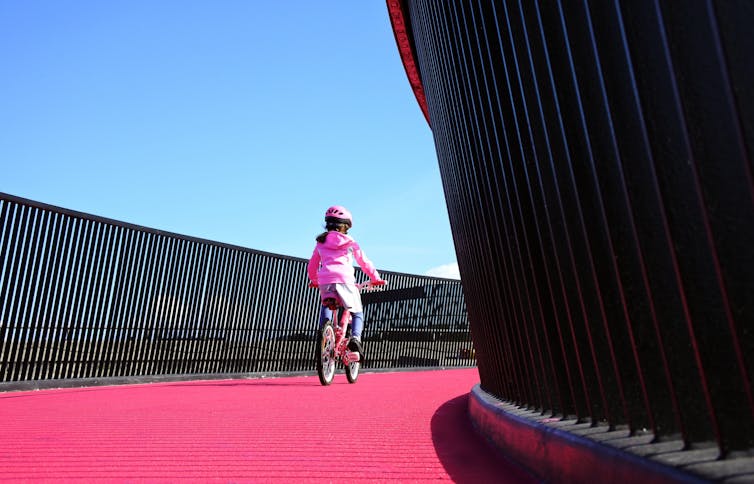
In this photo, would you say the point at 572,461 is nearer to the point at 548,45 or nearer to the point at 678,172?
the point at 678,172

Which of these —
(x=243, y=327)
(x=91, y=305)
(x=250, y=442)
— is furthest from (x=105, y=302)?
(x=250, y=442)

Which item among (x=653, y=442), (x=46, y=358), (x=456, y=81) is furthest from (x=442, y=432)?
(x=46, y=358)

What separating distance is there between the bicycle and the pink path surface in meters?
1.87

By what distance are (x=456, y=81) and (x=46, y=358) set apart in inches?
294

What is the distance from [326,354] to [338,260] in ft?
3.98

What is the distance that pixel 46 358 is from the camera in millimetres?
9016

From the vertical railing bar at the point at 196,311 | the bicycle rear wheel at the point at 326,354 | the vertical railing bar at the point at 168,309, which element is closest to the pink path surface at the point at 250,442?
the bicycle rear wheel at the point at 326,354

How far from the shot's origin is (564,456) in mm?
2115

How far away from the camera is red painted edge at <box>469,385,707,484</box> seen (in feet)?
5.17

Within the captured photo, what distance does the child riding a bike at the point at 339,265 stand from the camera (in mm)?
8945

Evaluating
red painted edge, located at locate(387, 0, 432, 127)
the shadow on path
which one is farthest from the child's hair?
the shadow on path

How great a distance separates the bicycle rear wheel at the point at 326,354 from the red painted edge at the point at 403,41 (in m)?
2.95

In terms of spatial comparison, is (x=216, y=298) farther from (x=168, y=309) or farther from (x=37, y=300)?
(x=37, y=300)

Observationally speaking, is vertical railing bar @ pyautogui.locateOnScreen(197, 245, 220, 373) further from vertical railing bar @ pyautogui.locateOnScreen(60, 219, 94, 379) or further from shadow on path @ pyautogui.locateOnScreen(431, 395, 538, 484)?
shadow on path @ pyautogui.locateOnScreen(431, 395, 538, 484)
